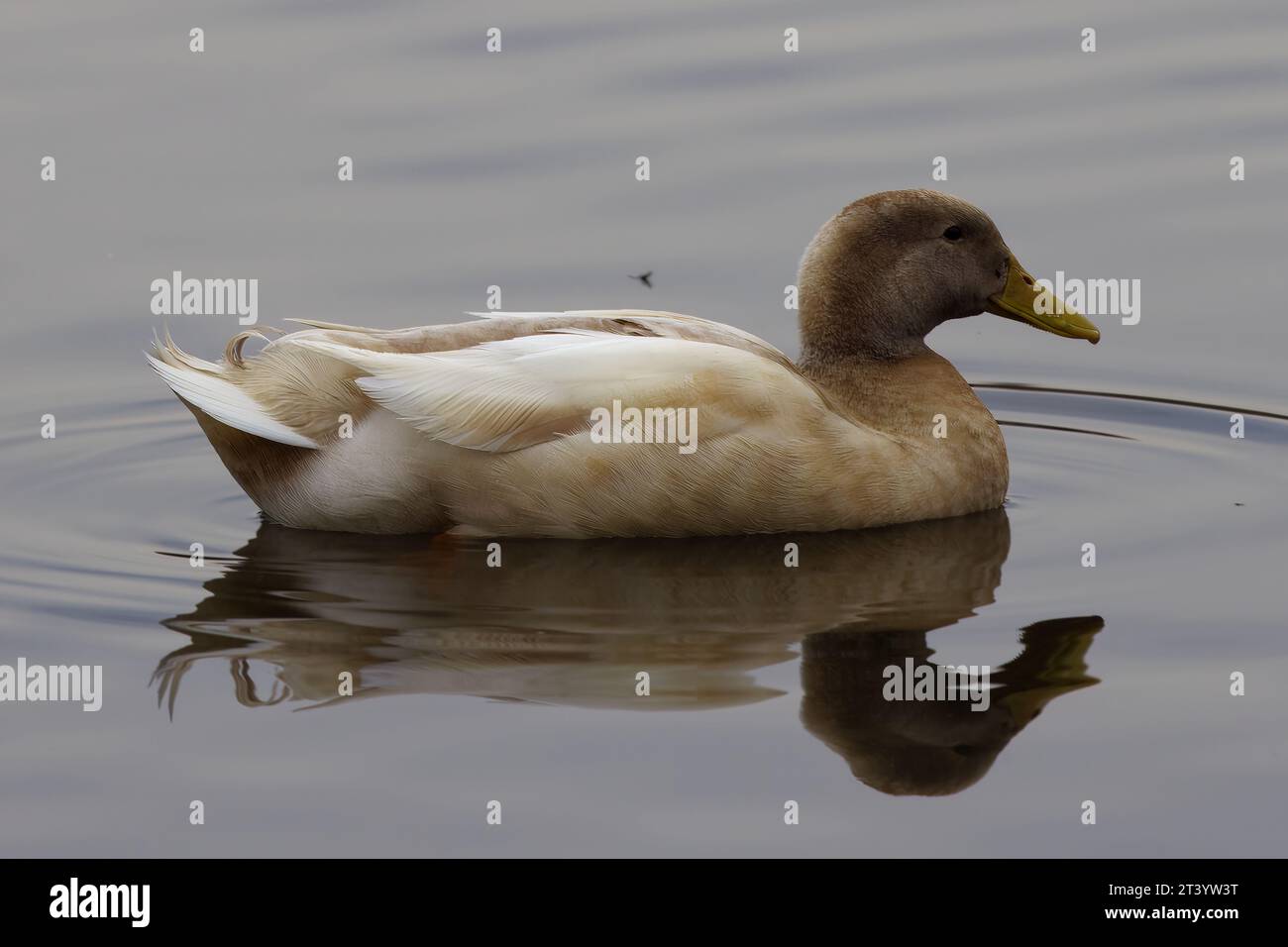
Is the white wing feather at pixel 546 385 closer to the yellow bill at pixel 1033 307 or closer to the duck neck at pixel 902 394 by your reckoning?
the duck neck at pixel 902 394

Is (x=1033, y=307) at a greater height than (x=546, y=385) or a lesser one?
greater

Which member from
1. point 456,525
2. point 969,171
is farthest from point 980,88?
point 456,525

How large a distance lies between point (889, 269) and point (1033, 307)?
751mm

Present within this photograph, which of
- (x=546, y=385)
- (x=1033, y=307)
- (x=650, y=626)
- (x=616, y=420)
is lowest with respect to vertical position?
(x=650, y=626)

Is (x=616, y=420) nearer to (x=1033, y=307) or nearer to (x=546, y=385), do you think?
(x=546, y=385)

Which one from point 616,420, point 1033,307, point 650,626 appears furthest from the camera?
point 1033,307

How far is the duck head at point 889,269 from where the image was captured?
8703 mm

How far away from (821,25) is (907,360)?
532 centimetres

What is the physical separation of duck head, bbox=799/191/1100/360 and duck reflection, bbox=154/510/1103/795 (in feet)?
2.64

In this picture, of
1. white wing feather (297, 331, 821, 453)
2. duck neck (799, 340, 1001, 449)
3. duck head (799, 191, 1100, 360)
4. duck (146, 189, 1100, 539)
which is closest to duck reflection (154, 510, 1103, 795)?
duck (146, 189, 1100, 539)

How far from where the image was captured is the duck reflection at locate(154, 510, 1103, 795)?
669 cm

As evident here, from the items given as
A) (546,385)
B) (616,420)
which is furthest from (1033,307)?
(546,385)

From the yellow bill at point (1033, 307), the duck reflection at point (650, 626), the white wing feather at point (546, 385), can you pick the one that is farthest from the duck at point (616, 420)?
the yellow bill at point (1033, 307)

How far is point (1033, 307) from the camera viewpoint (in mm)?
9125
